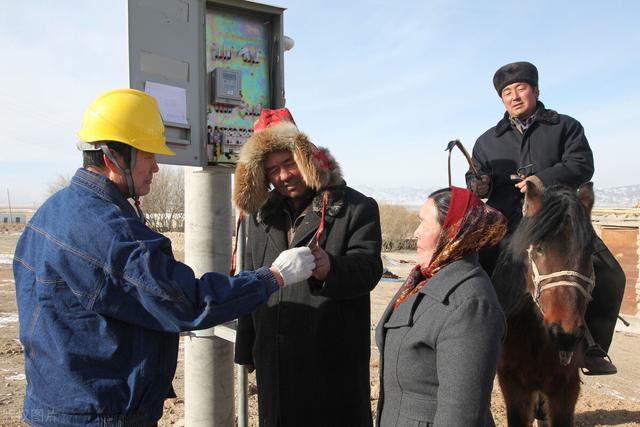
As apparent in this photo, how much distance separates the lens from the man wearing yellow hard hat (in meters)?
1.65

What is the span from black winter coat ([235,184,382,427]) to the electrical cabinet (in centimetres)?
92

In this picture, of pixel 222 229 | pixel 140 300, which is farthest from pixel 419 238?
pixel 222 229

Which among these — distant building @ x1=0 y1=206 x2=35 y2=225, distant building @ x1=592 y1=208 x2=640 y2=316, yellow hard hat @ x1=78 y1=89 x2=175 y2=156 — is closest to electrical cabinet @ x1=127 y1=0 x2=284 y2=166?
yellow hard hat @ x1=78 y1=89 x2=175 y2=156

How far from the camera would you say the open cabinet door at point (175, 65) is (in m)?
2.66

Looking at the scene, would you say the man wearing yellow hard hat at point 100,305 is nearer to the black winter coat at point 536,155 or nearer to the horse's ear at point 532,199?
the horse's ear at point 532,199

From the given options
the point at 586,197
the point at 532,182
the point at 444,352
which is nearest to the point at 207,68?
the point at 532,182

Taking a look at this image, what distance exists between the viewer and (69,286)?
1659 millimetres

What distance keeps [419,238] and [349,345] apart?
81 cm

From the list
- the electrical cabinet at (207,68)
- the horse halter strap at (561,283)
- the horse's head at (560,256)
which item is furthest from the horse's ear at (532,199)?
the electrical cabinet at (207,68)

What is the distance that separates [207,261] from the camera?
3305 mm

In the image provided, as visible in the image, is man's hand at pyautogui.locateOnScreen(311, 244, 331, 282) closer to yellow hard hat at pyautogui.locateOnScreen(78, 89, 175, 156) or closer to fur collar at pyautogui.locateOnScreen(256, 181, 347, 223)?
fur collar at pyautogui.locateOnScreen(256, 181, 347, 223)

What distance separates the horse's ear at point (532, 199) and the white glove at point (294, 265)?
172cm

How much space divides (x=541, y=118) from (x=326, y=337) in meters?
2.33

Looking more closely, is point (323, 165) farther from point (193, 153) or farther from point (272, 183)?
point (193, 153)
